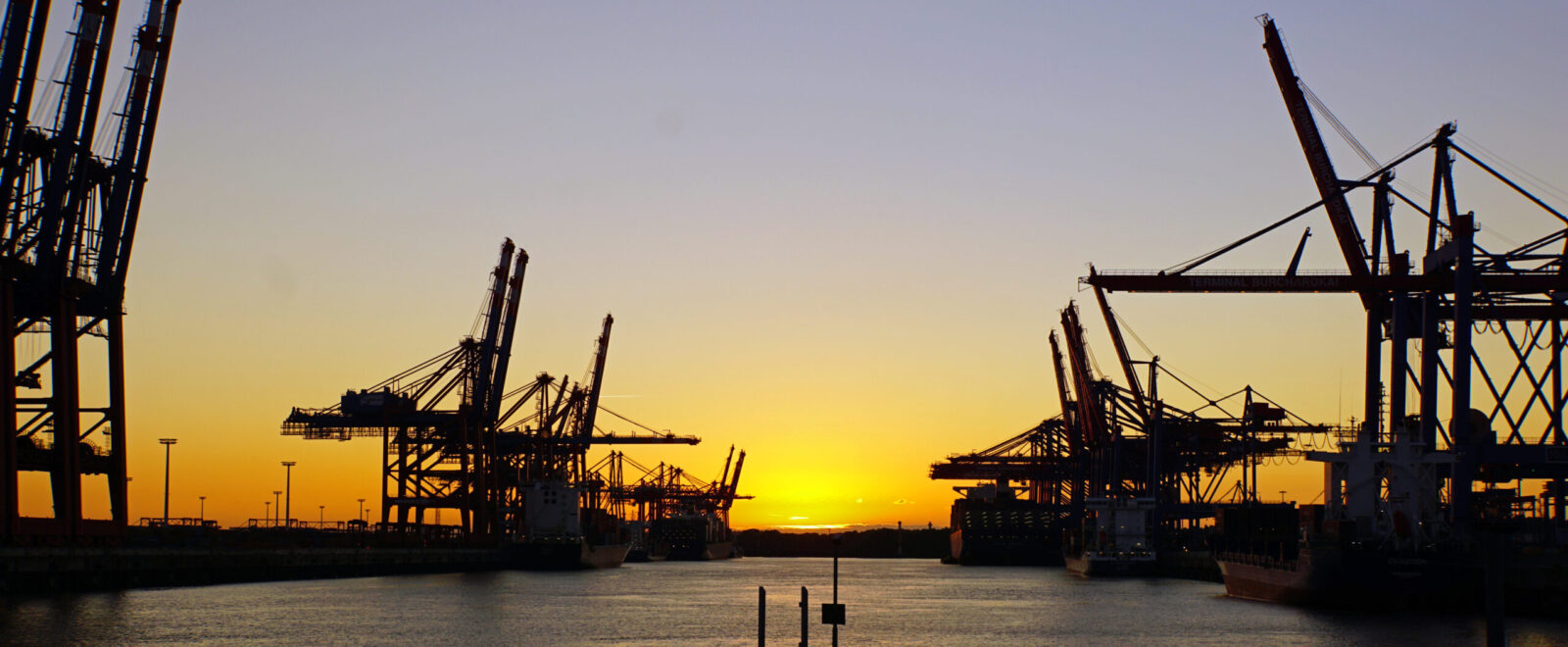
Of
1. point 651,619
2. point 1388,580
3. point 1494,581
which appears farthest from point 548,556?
point 1494,581

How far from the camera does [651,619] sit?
60062 millimetres

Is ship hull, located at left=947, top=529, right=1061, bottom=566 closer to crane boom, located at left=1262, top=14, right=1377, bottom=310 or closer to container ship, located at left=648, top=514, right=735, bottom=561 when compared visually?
container ship, located at left=648, top=514, right=735, bottom=561

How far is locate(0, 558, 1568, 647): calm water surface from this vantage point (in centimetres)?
4734

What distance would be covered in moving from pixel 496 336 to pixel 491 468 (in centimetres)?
957

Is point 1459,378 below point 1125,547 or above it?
above

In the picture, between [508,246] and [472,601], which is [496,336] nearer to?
[508,246]

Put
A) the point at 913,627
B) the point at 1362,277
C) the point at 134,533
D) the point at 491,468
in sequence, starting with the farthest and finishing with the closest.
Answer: the point at 491,468 < the point at 134,533 < the point at 1362,277 < the point at 913,627

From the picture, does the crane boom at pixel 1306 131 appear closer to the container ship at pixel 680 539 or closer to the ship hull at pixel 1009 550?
the ship hull at pixel 1009 550

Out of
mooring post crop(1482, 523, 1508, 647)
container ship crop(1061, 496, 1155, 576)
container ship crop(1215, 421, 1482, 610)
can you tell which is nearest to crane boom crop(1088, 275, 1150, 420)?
container ship crop(1061, 496, 1155, 576)

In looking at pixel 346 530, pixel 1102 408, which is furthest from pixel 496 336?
pixel 1102 408

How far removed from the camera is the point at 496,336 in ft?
374

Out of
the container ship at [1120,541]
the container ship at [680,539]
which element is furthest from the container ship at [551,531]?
the container ship at [680,539]

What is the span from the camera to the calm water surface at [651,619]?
47.3m

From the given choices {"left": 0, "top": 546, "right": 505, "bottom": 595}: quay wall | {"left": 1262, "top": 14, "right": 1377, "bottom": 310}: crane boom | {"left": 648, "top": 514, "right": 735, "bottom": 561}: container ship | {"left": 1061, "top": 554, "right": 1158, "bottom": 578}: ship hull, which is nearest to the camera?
{"left": 0, "top": 546, "right": 505, "bottom": 595}: quay wall
